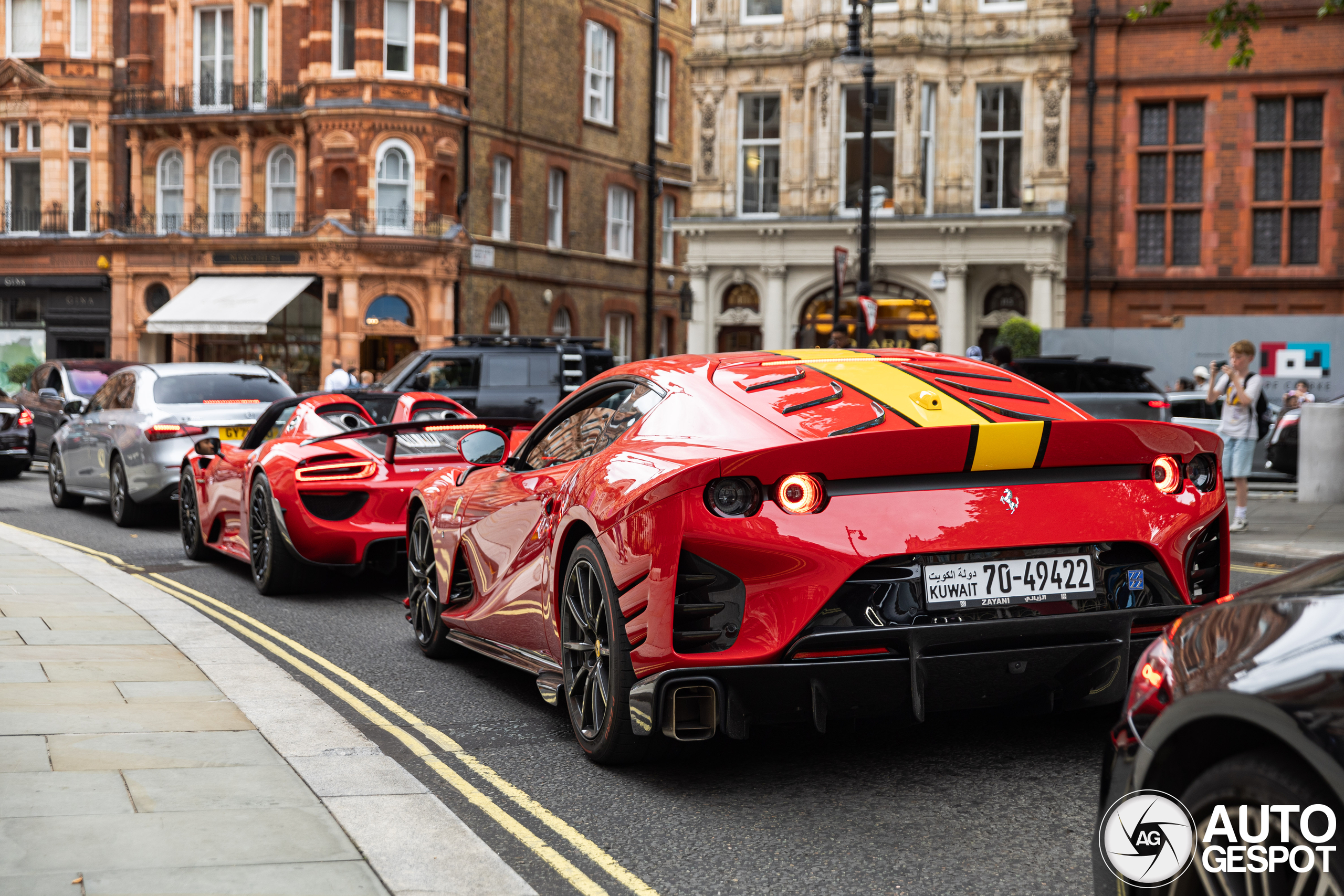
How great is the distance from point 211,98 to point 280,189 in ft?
11.3

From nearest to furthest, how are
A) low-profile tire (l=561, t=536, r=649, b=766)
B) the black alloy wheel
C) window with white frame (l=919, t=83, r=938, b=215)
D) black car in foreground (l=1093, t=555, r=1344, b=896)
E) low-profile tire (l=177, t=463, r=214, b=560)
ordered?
black car in foreground (l=1093, t=555, r=1344, b=896), low-profile tire (l=561, t=536, r=649, b=766), low-profile tire (l=177, t=463, r=214, b=560), the black alloy wheel, window with white frame (l=919, t=83, r=938, b=215)

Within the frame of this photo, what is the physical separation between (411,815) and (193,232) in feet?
126

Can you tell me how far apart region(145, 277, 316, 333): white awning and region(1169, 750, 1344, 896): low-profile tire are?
3633cm

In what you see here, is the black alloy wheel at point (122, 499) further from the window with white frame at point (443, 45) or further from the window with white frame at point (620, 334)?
the window with white frame at point (620, 334)

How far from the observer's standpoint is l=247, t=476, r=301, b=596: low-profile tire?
928cm

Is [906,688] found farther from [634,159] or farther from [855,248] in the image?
[634,159]

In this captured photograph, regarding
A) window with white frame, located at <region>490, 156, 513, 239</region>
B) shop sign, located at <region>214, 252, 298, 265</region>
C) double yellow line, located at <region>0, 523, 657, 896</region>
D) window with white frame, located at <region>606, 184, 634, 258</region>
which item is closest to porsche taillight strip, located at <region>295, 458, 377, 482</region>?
double yellow line, located at <region>0, 523, 657, 896</region>

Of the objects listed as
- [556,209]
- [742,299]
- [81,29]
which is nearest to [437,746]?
[742,299]

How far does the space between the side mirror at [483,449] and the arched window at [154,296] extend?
36664 mm

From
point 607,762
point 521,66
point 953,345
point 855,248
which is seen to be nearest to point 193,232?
point 521,66

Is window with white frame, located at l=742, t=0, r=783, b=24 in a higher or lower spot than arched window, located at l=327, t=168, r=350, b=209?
higher

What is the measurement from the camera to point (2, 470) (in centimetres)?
2042

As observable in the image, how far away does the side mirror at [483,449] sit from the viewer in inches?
278

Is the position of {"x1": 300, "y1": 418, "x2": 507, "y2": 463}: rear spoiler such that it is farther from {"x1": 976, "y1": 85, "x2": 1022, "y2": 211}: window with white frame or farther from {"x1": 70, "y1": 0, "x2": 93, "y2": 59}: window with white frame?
{"x1": 70, "y1": 0, "x2": 93, "y2": 59}: window with white frame
